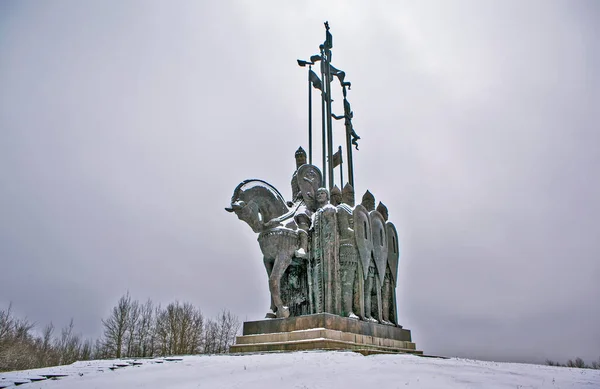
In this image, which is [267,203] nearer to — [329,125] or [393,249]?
[329,125]

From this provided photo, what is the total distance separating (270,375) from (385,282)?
619cm

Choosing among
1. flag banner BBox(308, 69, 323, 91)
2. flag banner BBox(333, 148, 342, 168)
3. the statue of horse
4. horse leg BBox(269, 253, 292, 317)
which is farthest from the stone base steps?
flag banner BBox(308, 69, 323, 91)

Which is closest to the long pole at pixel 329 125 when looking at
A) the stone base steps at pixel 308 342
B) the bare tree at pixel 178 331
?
the stone base steps at pixel 308 342

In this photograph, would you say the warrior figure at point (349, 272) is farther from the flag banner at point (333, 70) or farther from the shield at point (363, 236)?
the flag banner at point (333, 70)

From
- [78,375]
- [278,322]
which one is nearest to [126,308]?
[278,322]

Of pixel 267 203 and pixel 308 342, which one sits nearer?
pixel 308 342

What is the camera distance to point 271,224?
876cm

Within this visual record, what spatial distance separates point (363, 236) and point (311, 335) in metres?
2.44

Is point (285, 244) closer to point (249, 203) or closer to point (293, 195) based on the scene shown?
point (249, 203)

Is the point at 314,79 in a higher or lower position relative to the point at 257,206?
higher

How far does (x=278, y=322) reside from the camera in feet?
26.3

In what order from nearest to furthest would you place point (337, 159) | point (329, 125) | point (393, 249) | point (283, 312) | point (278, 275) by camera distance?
point (283, 312) < point (278, 275) < point (393, 249) < point (329, 125) < point (337, 159)

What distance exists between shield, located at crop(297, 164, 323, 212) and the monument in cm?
2

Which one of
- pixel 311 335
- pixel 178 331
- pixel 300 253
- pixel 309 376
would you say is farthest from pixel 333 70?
pixel 178 331
